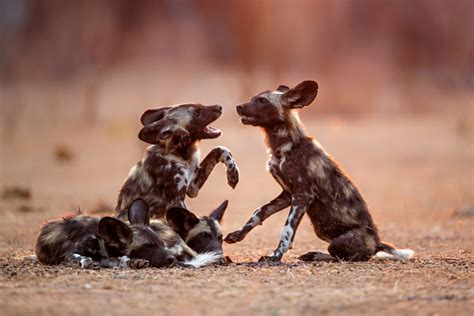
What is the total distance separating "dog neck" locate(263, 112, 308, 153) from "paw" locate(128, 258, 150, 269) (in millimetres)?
1704

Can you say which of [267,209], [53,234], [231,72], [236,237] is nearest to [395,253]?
[267,209]

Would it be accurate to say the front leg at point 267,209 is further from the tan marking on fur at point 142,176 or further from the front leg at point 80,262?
the front leg at point 80,262

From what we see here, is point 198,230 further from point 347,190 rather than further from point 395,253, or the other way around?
point 395,253

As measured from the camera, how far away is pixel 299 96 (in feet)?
25.5

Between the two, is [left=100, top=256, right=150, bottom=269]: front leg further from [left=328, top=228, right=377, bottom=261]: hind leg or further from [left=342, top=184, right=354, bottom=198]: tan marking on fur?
[left=342, top=184, right=354, bottom=198]: tan marking on fur

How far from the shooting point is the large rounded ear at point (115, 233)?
21.5 feet

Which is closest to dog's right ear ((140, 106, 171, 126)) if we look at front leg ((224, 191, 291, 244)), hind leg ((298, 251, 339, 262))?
front leg ((224, 191, 291, 244))

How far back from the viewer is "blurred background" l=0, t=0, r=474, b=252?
21969 millimetres

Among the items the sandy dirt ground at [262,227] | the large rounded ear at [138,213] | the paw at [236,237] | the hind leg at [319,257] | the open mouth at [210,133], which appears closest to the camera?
the sandy dirt ground at [262,227]

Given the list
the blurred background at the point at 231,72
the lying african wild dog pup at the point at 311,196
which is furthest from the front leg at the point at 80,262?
the blurred background at the point at 231,72

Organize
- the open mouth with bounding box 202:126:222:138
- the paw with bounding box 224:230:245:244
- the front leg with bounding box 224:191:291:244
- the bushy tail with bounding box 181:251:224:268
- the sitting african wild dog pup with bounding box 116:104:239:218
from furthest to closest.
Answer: the open mouth with bounding box 202:126:222:138 < the sitting african wild dog pup with bounding box 116:104:239:218 < the front leg with bounding box 224:191:291:244 < the paw with bounding box 224:230:245:244 < the bushy tail with bounding box 181:251:224:268

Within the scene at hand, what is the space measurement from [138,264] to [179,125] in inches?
67.9

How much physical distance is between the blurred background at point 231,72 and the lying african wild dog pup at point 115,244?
12.4 metres

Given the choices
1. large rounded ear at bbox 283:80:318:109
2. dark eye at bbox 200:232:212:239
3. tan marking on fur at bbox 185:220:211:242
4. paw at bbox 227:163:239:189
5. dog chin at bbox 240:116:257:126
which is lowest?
dark eye at bbox 200:232:212:239
